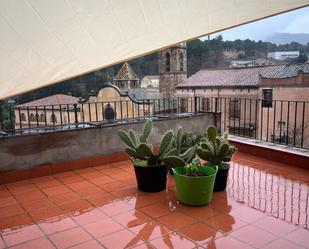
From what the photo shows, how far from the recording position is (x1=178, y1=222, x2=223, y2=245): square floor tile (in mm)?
2135

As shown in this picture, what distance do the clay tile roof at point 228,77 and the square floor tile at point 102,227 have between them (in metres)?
20.5

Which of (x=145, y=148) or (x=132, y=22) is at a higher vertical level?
(x=132, y=22)

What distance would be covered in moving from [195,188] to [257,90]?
66.1 ft

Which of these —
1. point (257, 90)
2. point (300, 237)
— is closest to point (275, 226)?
point (300, 237)

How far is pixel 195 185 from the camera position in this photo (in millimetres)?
2617

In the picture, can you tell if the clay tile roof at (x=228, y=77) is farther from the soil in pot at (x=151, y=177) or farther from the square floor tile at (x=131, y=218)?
the square floor tile at (x=131, y=218)

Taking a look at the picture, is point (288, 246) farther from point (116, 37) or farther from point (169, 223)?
point (116, 37)

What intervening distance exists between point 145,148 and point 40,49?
1.46 metres

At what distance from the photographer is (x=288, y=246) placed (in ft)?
6.62

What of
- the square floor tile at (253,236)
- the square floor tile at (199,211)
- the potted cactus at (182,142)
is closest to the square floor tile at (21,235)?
the square floor tile at (199,211)

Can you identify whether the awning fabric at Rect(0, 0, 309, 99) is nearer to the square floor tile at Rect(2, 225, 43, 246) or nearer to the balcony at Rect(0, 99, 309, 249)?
the square floor tile at Rect(2, 225, 43, 246)

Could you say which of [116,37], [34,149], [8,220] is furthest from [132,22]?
[34,149]

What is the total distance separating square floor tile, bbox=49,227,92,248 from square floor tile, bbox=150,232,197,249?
48cm

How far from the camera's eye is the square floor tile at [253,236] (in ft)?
6.80
